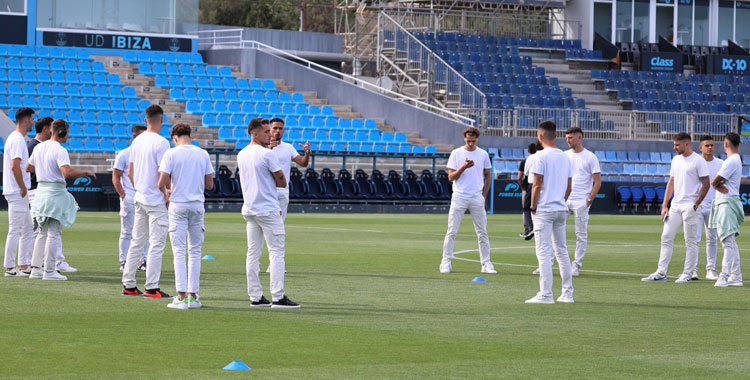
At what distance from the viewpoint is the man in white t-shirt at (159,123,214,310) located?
40.0ft

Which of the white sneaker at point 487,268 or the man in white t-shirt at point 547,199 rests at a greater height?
the man in white t-shirt at point 547,199

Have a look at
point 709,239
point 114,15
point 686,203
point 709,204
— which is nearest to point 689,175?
point 686,203

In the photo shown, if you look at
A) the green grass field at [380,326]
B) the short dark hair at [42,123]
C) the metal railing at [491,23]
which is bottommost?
the green grass field at [380,326]

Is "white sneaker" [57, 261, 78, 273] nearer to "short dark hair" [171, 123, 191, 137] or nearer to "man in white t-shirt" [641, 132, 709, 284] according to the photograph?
"short dark hair" [171, 123, 191, 137]

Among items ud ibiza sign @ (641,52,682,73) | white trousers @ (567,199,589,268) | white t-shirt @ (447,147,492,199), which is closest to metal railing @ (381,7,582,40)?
ud ibiza sign @ (641,52,682,73)

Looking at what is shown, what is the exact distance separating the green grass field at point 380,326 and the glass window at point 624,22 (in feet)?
138

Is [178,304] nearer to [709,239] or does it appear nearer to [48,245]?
[48,245]

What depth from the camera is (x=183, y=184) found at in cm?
1218

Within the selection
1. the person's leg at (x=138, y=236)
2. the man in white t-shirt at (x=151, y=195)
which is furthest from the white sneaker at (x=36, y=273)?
the man in white t-shirt at (x=151, y=195)

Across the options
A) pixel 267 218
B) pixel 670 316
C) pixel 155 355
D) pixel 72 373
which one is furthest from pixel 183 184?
pixel 670 316

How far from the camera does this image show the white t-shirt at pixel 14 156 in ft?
49.7

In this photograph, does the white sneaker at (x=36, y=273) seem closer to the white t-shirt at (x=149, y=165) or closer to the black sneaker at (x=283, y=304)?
the white t-shirt at (x=149, y=165)

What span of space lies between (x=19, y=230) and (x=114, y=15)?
1303 inches

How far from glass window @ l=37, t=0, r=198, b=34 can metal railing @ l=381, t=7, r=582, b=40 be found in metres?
10.9
